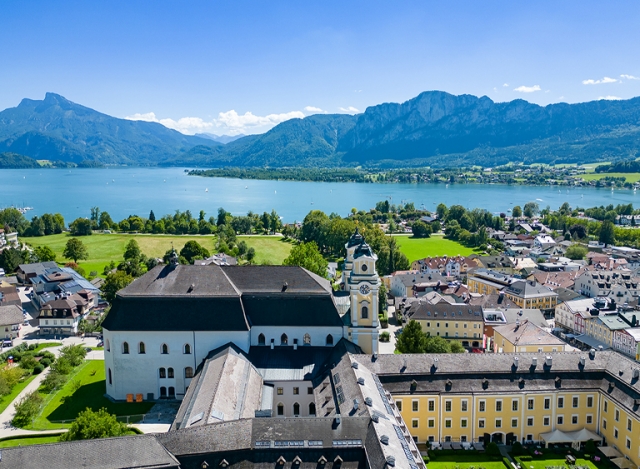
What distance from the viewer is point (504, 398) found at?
35375 mm

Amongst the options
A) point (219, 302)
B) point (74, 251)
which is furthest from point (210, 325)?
point (74, 251)

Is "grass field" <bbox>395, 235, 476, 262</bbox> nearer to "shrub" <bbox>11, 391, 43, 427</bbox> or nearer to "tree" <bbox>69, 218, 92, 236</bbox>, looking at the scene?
"tree" <bbox>69, 218, 92, 236</bbox>

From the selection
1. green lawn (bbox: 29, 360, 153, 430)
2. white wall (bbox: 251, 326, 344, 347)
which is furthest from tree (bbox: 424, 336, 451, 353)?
green lawn (bbox: 29, 360, 153, 430)

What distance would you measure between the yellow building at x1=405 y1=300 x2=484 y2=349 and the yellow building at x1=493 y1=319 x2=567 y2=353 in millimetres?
4852

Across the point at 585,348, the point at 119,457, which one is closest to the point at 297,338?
the point at 119,457

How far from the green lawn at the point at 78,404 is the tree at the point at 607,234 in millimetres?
115867

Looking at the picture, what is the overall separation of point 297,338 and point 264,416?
12.3 metres

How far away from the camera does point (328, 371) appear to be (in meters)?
37.2

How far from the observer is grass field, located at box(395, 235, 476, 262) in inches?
4705

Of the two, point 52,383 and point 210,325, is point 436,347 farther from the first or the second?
point 52,383

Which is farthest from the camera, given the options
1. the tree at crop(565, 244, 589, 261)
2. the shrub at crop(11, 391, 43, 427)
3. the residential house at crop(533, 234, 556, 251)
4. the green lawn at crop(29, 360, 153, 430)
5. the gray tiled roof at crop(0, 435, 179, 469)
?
the residential house at crop(533, 234, 556, 251)

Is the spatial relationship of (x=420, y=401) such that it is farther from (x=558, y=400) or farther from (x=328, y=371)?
(x=558, y=400)

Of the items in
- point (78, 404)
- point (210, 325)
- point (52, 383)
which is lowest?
point (78, 404)

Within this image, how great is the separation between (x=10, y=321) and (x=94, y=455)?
43.8 m
